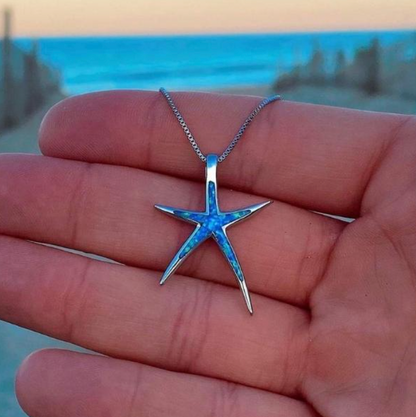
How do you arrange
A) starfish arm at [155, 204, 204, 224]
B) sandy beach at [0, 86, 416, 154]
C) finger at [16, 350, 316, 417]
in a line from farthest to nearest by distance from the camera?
sandy beach at [0, 86, 416, 154]
starfish arm at [155, 204, 204, 224]
finger at [16, 350, 316, 417]

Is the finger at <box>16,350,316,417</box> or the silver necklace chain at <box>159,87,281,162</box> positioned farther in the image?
the silver necklace chain at <box>159,87,281,162</box>

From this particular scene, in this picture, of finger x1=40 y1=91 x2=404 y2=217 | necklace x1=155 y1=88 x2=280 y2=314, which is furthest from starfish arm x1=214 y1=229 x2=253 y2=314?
finger x1=40 y1=91 x2=404 y2=217

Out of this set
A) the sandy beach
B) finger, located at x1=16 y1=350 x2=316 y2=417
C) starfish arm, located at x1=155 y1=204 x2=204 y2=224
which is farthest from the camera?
the sandy beach

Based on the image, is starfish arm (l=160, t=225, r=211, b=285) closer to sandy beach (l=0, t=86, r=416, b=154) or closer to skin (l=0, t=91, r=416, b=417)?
skin (l=0, t=91, r=416, b=417)

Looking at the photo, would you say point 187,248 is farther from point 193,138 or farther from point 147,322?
point 193,138

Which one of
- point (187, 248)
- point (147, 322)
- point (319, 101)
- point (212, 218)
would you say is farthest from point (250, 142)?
point (319, 101)

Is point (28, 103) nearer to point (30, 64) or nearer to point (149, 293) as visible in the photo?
point (30, 64)

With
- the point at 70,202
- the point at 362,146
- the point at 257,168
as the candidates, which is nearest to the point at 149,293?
the point at 70,202
